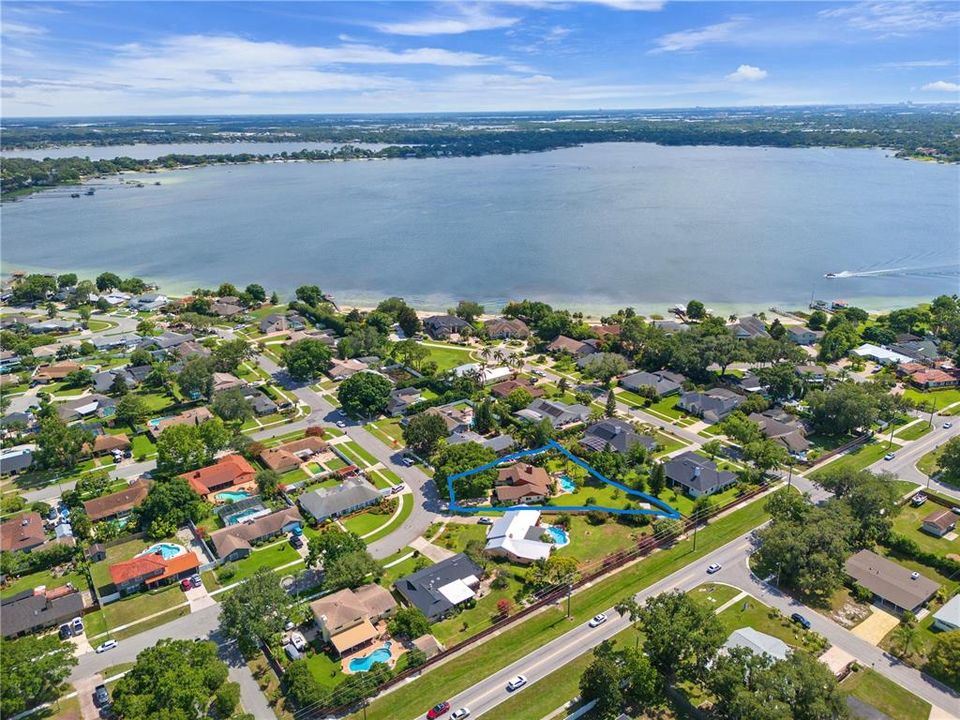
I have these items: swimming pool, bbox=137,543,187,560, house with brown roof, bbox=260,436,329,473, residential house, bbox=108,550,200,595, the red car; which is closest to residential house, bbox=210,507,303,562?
residential house, bbox=108,550,200,595

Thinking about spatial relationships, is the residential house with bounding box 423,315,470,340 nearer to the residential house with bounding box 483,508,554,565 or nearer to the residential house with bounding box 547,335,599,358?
the residential house with bounding box 547,335,599,358

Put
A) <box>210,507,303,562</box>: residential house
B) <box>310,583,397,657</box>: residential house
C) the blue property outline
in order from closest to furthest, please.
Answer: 1. <box>310,583,397,657</box>: residential house
2. <box>210,507,303,562</box>: residential house
3. the blue property outline

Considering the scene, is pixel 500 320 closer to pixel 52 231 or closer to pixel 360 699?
pixel 360 699

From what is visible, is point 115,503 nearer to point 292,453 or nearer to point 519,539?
point 292,453

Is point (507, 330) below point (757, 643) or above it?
above

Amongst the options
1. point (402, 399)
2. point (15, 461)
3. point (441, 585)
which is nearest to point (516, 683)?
point (441, 585)

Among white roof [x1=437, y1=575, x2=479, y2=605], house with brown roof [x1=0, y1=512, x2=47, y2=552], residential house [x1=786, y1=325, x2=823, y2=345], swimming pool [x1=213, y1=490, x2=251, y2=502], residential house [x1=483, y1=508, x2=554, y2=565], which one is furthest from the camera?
residential house [x1=786, y1=325, x2=823, y2=345]

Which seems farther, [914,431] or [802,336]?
[802,336]
